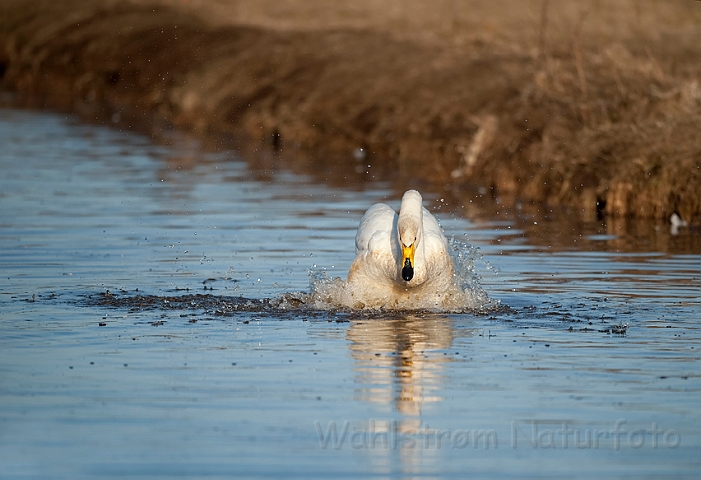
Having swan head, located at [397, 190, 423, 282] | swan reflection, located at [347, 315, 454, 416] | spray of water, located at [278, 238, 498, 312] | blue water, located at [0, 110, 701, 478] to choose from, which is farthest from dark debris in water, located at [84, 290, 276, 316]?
swan head, located at [397, 190, 423, 282]

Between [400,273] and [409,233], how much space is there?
51 cm

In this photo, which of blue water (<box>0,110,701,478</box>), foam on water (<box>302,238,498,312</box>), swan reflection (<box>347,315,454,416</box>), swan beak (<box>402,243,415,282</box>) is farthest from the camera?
foam on water (<box>302,238,498,312</box>)

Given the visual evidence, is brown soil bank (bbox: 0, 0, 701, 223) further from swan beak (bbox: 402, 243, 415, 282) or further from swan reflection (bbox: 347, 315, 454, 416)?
swan reflection (bbox: 347, 315, 454, 416)

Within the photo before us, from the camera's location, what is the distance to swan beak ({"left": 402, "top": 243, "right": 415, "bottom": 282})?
1165 cm

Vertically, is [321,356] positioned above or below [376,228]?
below

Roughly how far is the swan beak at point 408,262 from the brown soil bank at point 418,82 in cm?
835

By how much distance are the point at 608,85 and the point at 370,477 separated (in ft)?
50.0

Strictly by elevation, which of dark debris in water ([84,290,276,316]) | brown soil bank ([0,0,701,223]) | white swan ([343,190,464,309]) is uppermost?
brown soil bank ([0,0,701,223])

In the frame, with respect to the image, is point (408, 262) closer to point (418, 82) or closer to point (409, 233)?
point (409, 233)

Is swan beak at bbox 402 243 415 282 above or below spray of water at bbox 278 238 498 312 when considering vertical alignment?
above

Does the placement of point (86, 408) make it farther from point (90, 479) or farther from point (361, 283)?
point (361, 283)

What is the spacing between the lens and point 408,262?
11.7 meters

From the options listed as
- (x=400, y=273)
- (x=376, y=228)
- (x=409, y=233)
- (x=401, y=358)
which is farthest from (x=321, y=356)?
(x=376, y=228)

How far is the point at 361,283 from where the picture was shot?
41.2 feet
